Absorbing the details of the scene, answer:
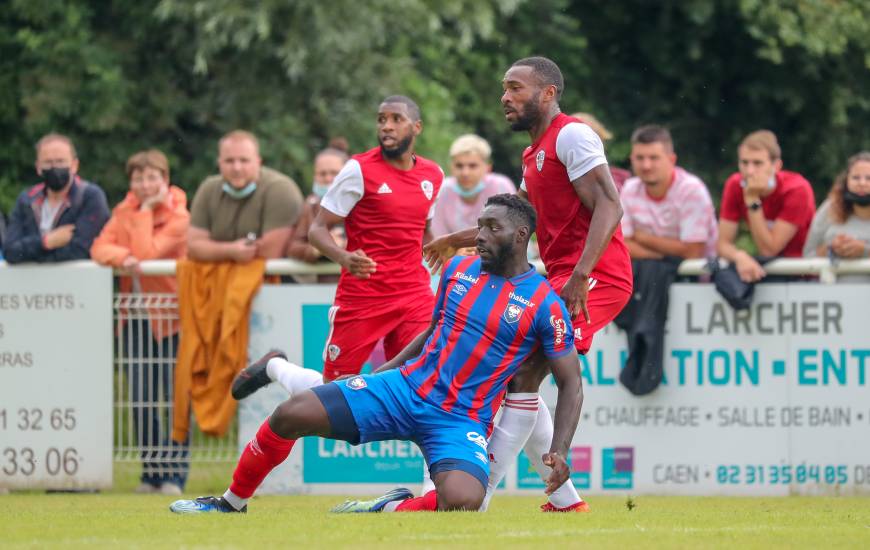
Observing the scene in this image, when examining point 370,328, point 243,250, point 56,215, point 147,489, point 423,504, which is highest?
point 56,215

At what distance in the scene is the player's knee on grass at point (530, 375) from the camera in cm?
962

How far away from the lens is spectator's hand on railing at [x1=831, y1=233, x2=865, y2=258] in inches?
493

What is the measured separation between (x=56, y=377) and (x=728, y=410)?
4.94m

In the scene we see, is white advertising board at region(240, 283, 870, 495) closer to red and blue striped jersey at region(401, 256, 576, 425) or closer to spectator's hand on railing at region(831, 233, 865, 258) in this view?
spectator's hand on railing at region(831, 233, 865, 258)

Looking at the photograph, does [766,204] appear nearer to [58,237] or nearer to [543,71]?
[543,71]

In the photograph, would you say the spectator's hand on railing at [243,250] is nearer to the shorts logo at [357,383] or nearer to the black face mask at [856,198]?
the shorts logo at [357,383]

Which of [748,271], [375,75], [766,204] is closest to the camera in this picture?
[748,271]

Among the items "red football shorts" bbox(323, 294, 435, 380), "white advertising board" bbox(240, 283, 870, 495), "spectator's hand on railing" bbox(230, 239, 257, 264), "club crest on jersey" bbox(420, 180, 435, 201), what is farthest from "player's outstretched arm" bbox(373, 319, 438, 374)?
"spectator's hand on railing" bbox(230, 239, 257, 264)

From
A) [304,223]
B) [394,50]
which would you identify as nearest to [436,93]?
[394,50]

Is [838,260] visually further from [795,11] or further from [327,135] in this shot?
[795,11]

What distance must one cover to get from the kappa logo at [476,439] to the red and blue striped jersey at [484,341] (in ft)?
0.32

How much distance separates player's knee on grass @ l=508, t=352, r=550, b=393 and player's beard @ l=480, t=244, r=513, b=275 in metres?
0.53

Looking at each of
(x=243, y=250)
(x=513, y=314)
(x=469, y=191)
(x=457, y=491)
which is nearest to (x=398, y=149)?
(x=243, y=250)

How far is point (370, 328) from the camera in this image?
11289 mm
